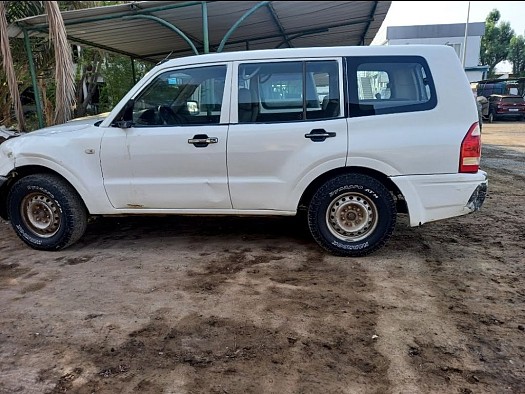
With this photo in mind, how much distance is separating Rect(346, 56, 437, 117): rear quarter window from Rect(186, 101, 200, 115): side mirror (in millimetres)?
1475

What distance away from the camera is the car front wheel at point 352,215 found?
4062 millimetres

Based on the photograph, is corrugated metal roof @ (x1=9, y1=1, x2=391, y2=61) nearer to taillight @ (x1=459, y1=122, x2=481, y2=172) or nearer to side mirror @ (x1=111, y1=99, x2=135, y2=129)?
side mirror @ (x1=111, y1=99, x2=135, y2=129)

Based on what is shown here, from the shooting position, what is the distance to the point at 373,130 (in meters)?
3.96

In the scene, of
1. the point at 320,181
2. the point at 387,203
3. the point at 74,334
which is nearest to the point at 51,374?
the point at 74,334

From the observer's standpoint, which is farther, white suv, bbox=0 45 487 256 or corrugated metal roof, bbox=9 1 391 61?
corrugated metal roof, bbox=9 1 391 61

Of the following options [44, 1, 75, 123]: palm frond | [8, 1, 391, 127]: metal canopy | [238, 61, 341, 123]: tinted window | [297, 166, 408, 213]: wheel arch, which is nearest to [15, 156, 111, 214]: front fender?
[238, 61, 341, 123]: tinted window

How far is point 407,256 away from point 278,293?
154 cm

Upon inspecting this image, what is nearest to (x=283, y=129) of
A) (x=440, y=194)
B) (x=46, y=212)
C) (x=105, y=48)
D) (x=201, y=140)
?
(x=201, y=140)

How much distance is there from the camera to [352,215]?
13.7ft

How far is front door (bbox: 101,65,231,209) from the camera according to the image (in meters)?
4.17

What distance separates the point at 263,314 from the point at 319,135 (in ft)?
5.69

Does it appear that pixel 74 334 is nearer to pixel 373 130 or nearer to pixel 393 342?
pixel 393 342

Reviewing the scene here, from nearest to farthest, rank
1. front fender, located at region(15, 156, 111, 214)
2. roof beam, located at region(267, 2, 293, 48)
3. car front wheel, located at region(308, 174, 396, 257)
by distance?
car front wheel, located at region(308, 174, 396, 257), front fender, located at region(15, 156, 111, 214), roof beam, located at region(267, 2, 293, 48)

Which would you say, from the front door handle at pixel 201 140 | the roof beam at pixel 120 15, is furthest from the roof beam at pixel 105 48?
the front door handle at pixel 201 140
